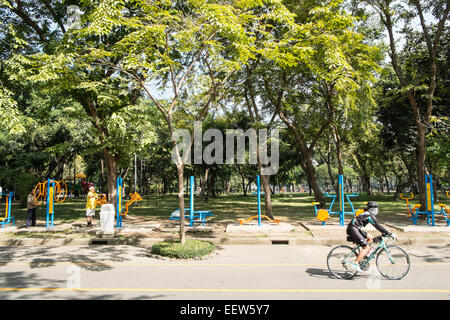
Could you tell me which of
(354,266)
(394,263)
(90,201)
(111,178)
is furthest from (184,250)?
(111,178)

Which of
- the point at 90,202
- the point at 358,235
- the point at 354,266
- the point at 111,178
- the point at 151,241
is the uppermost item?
the point at 111,178

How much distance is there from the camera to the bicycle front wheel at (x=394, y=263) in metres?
6.32

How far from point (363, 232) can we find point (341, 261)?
74 cm

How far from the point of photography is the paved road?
5500 mm

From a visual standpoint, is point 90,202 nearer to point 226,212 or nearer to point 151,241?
point 151,241

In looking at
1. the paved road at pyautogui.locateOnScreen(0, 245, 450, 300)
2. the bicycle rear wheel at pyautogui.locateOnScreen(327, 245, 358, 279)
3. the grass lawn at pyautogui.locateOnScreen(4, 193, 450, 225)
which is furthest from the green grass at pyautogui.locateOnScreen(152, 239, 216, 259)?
the grass lawn at pyautogui.locateOnScreen(4, 193, 450, 225)

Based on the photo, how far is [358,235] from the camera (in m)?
6.46

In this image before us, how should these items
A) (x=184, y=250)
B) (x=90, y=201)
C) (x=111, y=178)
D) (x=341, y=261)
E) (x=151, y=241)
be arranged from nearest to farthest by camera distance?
1. (x=341, y=261)
2. (x=184, y=250)
3. (x=151, y=241)
4. (x=90, y=201)
5. (x=111, y=178)

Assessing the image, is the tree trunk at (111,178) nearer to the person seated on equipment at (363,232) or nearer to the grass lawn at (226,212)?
the grass lawn at (226,212)

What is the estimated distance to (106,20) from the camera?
26.1ft

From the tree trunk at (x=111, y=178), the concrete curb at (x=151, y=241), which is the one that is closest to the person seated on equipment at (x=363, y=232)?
the concrete curb at (x=151, y=241)
